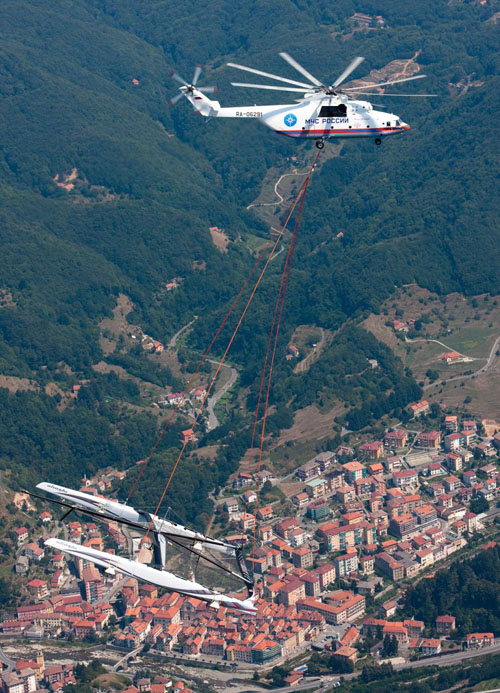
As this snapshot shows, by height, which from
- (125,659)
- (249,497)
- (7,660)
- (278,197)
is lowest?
(125,659)

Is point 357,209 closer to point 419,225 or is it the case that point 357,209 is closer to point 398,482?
point 419,225

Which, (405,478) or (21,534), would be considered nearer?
(21,534)

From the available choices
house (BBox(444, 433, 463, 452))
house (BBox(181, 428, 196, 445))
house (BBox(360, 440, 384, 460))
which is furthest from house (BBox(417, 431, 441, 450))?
house (BBox(181, 428, 196, 445))

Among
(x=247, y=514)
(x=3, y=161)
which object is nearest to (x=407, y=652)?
(x=247, y=514)

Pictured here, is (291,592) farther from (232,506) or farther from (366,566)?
(232,506)

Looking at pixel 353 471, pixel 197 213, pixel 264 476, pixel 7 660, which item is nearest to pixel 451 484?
pixel 353 471

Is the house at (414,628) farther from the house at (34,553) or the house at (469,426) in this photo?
the house at (469,426)

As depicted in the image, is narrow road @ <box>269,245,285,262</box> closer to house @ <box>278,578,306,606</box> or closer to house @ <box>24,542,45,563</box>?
house @ <box>24,542,45,563</box>
